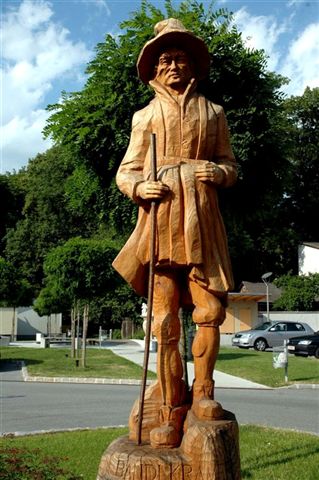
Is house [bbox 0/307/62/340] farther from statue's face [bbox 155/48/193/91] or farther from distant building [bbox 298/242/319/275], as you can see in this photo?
statue's face [bbox 155/48/193/91]

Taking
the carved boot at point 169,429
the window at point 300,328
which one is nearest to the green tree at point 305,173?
the window at point 300,328

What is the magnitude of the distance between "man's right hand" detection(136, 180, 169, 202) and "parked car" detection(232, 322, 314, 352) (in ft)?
67.7

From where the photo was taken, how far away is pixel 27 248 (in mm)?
35625

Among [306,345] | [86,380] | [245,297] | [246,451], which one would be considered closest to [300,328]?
[306,345]

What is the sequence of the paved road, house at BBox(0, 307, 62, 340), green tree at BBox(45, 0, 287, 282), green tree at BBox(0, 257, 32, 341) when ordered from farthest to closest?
1. house at BBox(0, 307, 62, 340)
2. green tree at BBox(0, 257, 32, 341)
3. the paved road
4. green tree at BBox(45, 0, 287, 282)

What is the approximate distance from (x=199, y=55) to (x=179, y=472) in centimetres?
295

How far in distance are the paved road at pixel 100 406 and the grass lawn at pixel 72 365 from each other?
4.34 ft

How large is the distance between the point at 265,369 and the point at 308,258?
901 inches

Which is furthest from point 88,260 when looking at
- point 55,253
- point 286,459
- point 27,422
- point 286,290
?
point 286,290

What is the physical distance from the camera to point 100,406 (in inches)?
409

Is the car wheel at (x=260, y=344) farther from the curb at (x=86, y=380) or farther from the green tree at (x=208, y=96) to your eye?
the green tree at (x=208, y=96)

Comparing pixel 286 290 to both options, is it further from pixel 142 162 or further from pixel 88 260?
pixel 142 162

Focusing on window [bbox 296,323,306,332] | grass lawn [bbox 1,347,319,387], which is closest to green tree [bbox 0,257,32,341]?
grass lawn [bbox 1,347,319,387]

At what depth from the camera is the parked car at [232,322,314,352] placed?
23.6m
